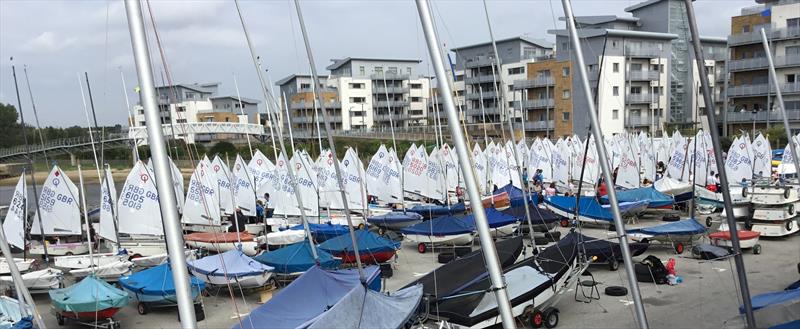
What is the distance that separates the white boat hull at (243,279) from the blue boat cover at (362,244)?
84.2 inches

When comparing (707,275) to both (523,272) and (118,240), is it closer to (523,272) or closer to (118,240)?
(523,272)

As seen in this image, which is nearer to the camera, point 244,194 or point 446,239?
point 446,239

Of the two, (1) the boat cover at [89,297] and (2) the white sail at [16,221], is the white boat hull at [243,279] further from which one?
(2) the white sail at [16,221]

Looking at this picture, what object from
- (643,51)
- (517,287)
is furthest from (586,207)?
(643,51)

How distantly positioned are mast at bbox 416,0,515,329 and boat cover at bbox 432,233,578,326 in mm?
5390

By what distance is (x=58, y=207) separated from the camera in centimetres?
2009

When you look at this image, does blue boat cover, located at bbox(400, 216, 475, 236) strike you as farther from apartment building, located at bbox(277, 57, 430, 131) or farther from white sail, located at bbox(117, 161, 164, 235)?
apartment building, located at bbox(277, 57, 430, 131)

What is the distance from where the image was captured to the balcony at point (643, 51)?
202 feet

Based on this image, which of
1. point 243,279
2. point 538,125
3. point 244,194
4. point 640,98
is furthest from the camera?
point 538,125

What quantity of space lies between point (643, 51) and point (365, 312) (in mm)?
58910

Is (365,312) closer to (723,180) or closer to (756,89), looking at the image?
(723,180)

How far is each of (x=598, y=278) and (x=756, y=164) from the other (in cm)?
1817

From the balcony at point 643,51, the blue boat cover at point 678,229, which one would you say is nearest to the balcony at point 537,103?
the balcony at point 643,51

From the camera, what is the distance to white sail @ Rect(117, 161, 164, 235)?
19.8 metres
